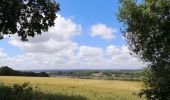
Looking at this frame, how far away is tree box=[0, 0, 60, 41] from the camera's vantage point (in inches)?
1035

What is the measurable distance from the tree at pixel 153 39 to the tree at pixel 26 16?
6.83 m

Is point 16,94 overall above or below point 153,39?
below

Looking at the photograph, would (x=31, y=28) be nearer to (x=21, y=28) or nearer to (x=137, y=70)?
(x=21, y=28)

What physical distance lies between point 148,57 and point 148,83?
1679 millimetres

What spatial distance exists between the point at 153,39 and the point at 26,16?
990cm

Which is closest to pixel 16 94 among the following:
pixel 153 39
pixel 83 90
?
pixel 153 39

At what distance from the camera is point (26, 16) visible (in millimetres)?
29016

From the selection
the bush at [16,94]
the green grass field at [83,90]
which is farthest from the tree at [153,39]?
the bush at [16,94]

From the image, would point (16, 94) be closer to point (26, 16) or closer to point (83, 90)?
point (26, 16)

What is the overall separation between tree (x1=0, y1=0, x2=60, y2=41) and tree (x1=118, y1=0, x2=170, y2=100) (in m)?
6.83

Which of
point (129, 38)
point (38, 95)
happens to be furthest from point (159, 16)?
point (38, 95)

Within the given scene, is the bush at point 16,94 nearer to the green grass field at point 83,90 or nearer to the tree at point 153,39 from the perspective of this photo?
the green grass field at point 83,90

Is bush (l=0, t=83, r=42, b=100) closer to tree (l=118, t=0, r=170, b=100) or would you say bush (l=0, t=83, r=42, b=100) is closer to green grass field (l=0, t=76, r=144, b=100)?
green grass field (l=0, t=76, r=144, b=100)

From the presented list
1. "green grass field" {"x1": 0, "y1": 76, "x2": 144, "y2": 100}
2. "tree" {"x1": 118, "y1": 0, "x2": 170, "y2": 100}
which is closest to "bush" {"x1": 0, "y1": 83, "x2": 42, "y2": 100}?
"green grass field" {"x1": 0, "y1": 76, "x2": 144, "y2": 100}
